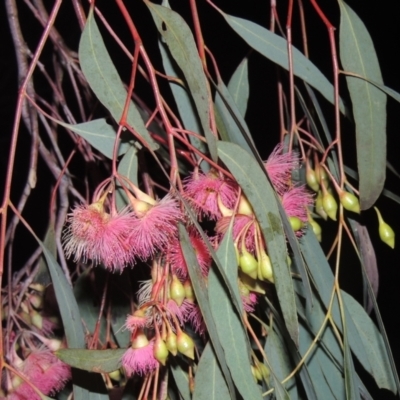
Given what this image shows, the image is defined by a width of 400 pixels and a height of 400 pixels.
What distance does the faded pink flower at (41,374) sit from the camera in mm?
770

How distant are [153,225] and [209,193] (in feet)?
0.24

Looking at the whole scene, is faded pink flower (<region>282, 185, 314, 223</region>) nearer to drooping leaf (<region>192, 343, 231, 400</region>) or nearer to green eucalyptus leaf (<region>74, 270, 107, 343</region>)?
drooping leaf (<region>192, 343, 231, 400</region>)

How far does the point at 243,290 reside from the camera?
2.14 feet

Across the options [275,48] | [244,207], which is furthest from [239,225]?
[275,48]

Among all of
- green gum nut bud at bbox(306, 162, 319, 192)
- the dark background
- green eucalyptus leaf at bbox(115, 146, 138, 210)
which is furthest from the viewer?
the dark background

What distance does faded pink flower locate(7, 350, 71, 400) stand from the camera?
0.77 metres

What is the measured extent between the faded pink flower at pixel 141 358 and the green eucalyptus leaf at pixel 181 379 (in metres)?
0.09

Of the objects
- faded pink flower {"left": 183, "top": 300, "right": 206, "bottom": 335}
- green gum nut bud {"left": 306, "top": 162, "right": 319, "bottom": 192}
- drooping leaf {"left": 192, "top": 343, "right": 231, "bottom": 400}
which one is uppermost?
green gum nut bud {"left": 306, "top": 162, "right": 319, "bottom": 192}

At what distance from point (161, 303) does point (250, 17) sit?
1106 millimetres

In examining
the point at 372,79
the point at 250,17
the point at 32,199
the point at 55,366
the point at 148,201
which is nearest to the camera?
the point at 148,201

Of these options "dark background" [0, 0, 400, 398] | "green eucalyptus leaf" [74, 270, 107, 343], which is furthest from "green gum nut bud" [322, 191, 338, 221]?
"dark background" [0, 0, 400, 398]

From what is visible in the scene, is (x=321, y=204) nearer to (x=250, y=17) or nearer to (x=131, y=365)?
(x=131, y=365)

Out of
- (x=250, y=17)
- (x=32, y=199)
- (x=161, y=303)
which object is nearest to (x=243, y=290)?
(x=161, y=303)

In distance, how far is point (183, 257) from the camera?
60cm
